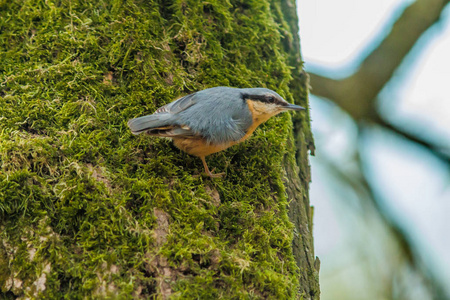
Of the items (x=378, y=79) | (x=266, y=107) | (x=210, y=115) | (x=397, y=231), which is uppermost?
(x=266, y=107)

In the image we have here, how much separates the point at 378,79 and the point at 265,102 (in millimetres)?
2306

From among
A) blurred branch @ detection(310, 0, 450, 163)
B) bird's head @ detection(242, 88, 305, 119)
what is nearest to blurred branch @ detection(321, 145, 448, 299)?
blurred branch @ detection(310, 0, 450, 163)

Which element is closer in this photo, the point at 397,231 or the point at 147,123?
the point at 147,123

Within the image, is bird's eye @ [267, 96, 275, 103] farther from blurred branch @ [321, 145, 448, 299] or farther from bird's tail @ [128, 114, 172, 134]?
blurred branch @ [321, 145, 448, 299]

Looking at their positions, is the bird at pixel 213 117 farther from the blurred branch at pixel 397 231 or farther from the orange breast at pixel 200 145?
the blurred branch at pixel 397 231

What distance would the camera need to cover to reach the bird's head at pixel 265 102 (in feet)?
8.16

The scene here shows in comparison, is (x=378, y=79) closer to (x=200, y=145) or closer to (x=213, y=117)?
(x=213, y=117)

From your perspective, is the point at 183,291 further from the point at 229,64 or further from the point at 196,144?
the point at 229,64

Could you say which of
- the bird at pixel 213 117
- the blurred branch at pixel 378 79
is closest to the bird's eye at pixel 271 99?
the bird at pixel 213 117

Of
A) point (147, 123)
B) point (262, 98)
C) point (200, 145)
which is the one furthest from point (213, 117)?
point (147, 123)

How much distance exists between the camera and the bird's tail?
2152 millimetres

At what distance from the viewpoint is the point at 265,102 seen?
2.51m

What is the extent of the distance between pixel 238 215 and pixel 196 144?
514 millimetres

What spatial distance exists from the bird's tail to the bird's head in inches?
20.7
